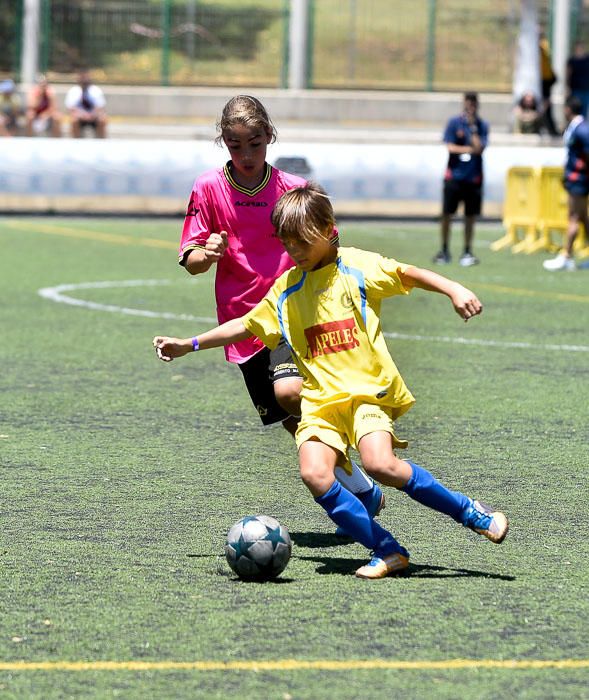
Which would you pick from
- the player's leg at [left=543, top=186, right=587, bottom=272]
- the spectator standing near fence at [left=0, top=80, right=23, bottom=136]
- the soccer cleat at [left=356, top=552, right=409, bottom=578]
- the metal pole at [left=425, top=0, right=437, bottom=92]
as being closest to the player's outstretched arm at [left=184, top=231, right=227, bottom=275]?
the soccer cleat at [left=356, top=552, right=409, bottom=578]

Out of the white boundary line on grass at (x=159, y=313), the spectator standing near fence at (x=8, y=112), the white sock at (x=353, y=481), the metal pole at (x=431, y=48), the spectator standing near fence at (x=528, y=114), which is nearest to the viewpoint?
the white sock at (x=353, y=481)

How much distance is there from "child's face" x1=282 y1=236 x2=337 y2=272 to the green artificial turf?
45.7 inches

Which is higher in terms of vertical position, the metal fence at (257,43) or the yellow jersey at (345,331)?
the metal fence at (257,43)

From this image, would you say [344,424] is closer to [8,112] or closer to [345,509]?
[345,509]

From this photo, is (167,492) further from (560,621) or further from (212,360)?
(212,360)

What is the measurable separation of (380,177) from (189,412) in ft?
56.0

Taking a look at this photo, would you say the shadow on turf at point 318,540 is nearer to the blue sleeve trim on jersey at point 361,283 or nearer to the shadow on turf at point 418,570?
the shadow on turf at point 418,570

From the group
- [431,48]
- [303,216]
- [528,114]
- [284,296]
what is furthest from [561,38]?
[303,216]

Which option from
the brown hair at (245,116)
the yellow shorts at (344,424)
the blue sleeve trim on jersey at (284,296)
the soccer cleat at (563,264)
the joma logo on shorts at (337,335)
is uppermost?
the brown hair at (245,116)

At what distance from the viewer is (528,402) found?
395 inches

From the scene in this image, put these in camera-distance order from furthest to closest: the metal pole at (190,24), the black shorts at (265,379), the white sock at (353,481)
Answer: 1. the metal pole at (190,24)
2. the black shorts at (265,379)
3. the white sock at (353,481)

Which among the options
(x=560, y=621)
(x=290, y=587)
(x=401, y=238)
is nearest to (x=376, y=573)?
(x=290, y=587)

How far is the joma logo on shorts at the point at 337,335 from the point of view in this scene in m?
5.90

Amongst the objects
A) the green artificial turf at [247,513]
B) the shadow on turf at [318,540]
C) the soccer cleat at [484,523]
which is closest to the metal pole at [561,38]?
the green artificial turf at [247,513]
